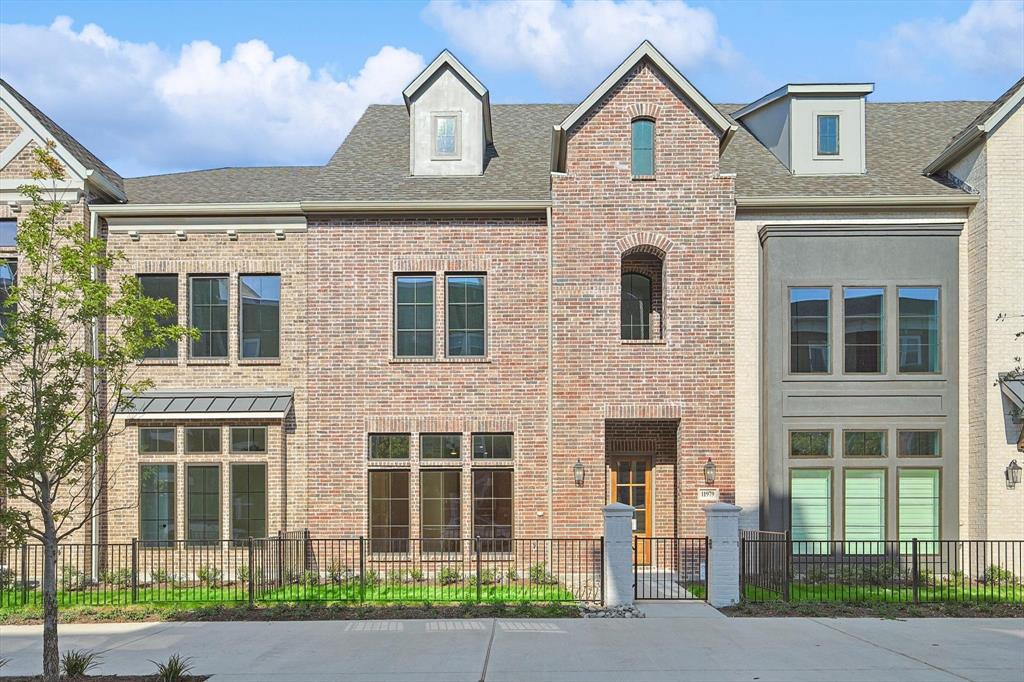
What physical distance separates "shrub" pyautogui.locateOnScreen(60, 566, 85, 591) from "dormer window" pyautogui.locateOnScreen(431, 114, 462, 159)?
1183cm

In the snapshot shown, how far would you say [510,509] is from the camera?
19375 mm

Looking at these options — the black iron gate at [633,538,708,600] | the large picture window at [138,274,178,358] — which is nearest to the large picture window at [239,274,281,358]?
the large picture window at [138,274,178,358]

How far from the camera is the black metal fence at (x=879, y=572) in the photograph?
16.0m

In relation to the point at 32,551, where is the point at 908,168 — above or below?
above

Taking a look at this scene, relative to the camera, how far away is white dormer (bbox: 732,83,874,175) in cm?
2112

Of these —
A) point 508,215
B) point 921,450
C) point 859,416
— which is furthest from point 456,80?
point 921,450

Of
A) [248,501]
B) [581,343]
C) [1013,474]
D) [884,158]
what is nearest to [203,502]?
[248,501]

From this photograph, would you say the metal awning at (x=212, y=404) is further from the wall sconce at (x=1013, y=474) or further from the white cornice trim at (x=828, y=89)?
the wall sconce at (x=1013, y=474)

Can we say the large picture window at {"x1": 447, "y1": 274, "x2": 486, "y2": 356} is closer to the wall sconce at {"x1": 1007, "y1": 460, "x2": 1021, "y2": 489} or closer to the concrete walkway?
the concrete walkway

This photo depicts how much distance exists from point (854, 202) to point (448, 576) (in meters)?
11.6

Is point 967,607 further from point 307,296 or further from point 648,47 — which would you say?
point 307,296

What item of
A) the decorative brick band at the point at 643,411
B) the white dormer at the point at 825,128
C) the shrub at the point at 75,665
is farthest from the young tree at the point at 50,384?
the white dormer at the point at 825,128

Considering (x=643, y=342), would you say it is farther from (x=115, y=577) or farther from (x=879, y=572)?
(x=115, y=577)

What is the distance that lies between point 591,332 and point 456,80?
7005mm
